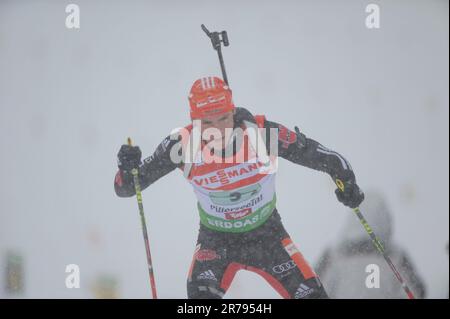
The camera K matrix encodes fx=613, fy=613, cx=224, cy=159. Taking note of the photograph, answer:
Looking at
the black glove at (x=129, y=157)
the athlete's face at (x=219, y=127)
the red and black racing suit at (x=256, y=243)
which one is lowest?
the red and black racing suit at (x=256, y=243)

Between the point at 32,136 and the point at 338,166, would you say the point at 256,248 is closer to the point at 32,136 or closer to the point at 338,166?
the point at 338,166

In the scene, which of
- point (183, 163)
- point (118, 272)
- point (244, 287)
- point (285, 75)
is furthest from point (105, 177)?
point (183, 163)

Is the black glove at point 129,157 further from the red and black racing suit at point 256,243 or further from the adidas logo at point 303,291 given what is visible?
the adidas logo at point 303,291

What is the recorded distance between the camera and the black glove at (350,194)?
16.1 feet

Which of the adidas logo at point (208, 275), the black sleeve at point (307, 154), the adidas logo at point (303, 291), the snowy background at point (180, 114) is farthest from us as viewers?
the snowy background at point (180, 114)

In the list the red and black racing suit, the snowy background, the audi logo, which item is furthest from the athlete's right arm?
the snowy background

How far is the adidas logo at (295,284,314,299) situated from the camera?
4574 millimetres

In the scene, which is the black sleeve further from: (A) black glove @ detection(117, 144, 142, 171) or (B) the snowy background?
(B) the snowy background

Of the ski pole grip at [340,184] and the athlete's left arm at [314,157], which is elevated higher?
the athlete's left arm at [314,157]

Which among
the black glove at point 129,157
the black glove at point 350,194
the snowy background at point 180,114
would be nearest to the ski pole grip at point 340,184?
the black glove at point 350,194

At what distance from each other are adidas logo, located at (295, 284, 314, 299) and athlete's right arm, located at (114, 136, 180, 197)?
1.35m

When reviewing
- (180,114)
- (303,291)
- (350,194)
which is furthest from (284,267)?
(180,114)

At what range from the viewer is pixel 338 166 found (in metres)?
4.93

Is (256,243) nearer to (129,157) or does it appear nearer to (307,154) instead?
(307,154)
